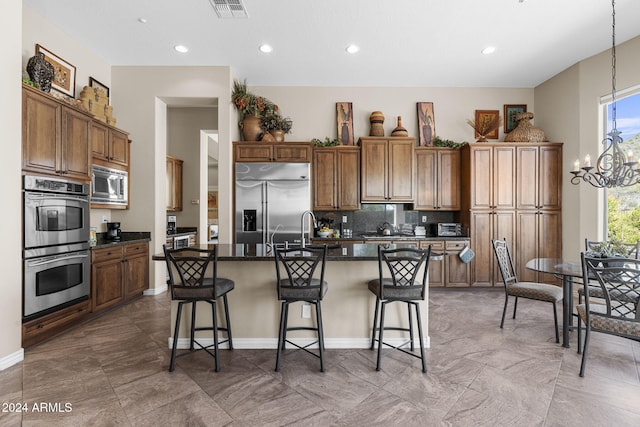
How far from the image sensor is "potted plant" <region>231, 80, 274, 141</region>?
4.93m

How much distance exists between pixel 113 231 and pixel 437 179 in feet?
16.6

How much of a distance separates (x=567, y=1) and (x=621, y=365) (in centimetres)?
355

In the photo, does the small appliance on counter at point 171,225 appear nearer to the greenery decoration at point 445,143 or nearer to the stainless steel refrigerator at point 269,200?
the stainless steel refrigerator at point 269,200

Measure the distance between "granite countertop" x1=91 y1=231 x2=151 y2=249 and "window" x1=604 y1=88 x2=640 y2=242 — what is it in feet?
21.9

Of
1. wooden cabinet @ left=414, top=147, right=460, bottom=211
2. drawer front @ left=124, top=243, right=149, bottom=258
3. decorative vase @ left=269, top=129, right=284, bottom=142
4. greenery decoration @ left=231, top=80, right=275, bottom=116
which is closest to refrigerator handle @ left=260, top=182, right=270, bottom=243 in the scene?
decorative vase @ left=269, top=129, right=284, bottom=142

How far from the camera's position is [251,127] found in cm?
505

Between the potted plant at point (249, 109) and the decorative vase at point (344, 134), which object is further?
the decorative vase at point (344, 134)

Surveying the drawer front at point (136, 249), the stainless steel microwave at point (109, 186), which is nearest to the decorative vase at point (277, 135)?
the stainless steel microwave at point (109, 186)

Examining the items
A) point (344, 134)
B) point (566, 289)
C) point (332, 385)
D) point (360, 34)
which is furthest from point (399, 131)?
point (332, 385)

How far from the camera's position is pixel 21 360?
2.65 m

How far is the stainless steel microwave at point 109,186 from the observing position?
158 inches

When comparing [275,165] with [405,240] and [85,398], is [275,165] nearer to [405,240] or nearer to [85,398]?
[405,240]

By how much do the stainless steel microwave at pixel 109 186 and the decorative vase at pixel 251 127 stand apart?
6.19 ft

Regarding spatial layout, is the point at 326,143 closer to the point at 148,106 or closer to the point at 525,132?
the point at 148,106
